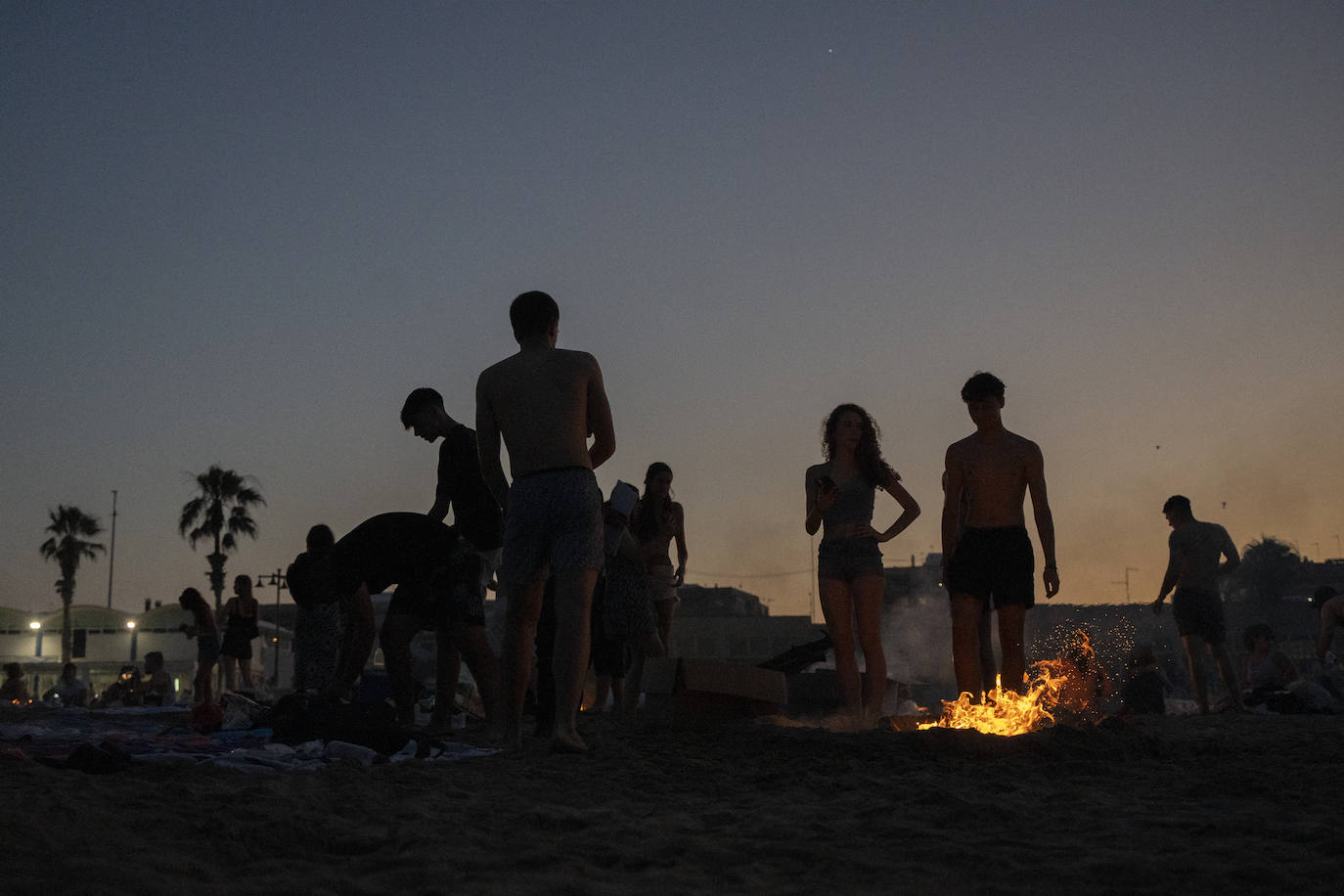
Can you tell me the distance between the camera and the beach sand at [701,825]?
196 cm

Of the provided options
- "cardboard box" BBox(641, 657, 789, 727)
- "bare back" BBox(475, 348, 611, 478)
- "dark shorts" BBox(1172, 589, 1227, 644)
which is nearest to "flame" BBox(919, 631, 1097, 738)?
"cardboard box" BBox(641, 657, 789, 727)

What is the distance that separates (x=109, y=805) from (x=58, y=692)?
14.3 m

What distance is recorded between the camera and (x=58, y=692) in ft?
→ 48.5

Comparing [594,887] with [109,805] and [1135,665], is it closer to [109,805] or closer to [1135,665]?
[109,805]

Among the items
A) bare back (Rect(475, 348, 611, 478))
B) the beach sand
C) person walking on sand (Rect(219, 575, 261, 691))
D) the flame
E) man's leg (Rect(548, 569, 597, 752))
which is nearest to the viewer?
the beach sand

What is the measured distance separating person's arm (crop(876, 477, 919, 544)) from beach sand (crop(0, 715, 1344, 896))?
2112 mm

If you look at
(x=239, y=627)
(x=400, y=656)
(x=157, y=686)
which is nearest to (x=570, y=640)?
(x=400, y=656)

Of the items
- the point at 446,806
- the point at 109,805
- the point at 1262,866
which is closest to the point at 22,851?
the point at 109,805

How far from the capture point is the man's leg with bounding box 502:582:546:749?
4.57 metres

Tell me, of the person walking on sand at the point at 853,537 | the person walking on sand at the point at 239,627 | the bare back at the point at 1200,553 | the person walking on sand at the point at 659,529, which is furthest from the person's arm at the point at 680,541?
the person walking on sand at the point at 239,627

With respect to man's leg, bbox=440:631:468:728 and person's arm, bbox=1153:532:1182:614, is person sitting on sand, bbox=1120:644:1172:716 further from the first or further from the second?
man's leg, bbox=440:631:468:728

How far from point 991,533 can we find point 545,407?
257 cm

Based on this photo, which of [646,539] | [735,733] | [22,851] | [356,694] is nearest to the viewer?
[22,851]

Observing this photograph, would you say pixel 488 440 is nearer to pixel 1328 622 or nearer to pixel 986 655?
pixel 986 655
